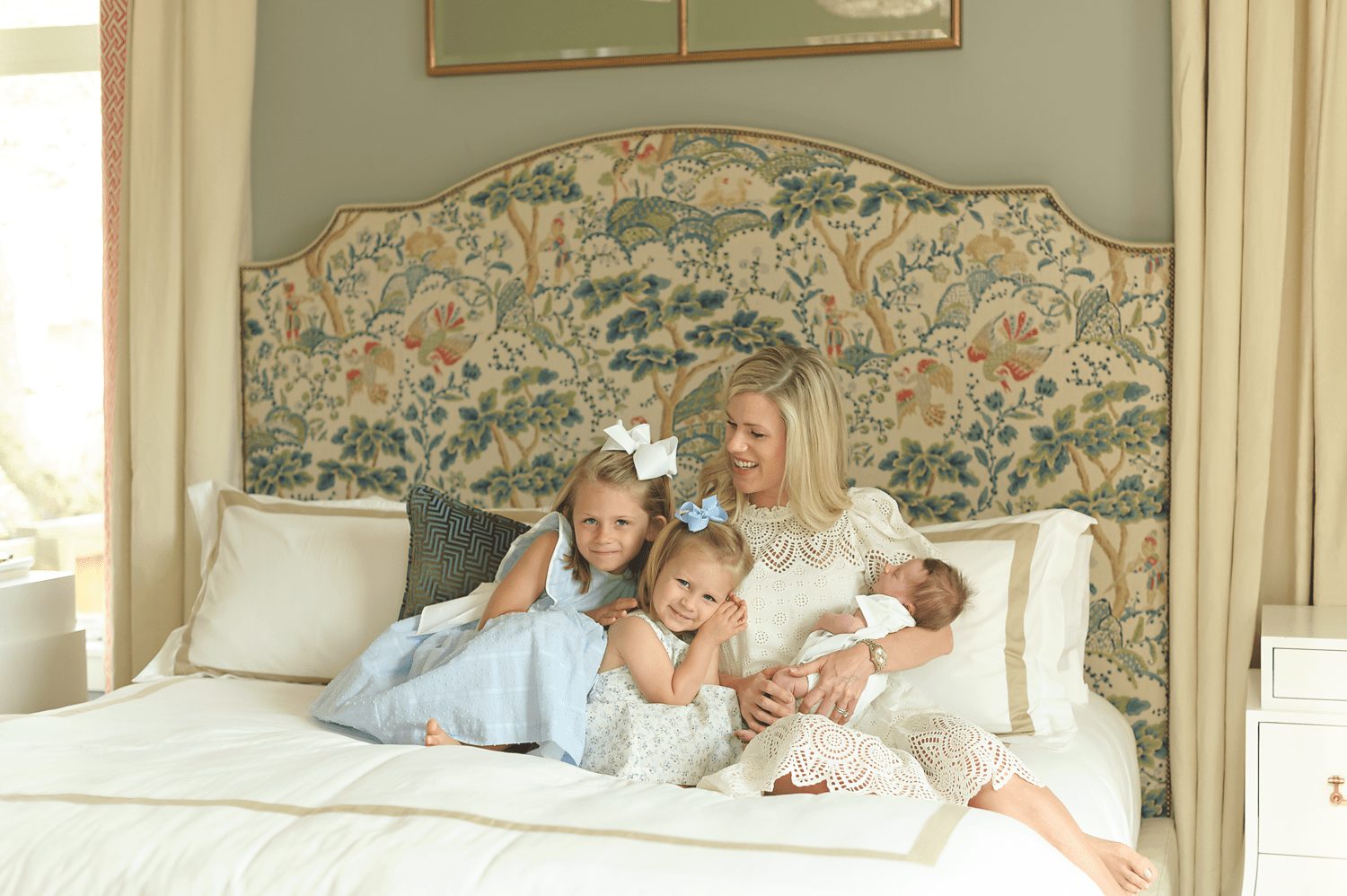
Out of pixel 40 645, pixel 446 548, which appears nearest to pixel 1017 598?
pixel 446 548

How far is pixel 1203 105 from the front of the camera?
238 centimetres

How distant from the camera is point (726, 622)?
1969mm

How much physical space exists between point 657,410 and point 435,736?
102cm

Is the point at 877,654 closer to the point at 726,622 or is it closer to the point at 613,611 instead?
the point at 726,622

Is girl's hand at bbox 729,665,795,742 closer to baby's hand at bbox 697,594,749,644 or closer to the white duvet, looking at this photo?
baby's hand at bbox 697,594,749,644

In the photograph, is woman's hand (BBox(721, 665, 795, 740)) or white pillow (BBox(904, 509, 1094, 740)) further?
white pillow (BBox(904, 509, 1094, 740))

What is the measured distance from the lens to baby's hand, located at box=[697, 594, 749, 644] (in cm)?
196

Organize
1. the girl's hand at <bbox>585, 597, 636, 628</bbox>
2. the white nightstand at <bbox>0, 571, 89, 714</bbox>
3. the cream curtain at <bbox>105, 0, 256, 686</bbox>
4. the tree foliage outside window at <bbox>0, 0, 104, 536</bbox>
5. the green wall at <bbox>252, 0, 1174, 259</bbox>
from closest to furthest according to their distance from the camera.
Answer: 1. the girl's hand at <bbox>585, 597, 636, 628</bbox>
2. the green wall at <bbox>252, 0, 1174, 259</bbox>
3. the white nightstand at <bbox>0, 571, 89, 714</bbox>
4. the cream curtain at <bbox>105, 0, 256, 686</bbox>
5. the tree foliage outside window at <bbox>0, 0, 104, 536</bbox>

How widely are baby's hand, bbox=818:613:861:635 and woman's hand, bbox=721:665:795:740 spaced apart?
108 millimetres

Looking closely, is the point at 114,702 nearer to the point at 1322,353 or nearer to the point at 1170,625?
the point at 1170,625

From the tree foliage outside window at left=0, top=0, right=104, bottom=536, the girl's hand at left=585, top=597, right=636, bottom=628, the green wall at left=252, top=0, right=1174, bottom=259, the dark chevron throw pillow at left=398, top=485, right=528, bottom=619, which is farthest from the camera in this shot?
the tree foliage outside window at left=0, top=0, right=104, bottom=536

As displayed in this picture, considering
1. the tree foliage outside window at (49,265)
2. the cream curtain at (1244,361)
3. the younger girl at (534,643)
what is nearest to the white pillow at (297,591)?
the younger girl at (534,643)

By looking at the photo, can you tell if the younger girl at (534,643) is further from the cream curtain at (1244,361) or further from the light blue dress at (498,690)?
the cream curtain at (1244,361)

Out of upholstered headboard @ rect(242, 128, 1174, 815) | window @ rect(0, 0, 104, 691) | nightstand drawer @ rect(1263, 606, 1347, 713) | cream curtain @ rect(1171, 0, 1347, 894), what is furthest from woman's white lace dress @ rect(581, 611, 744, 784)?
window @ rect(0, 0, 104, 691)
